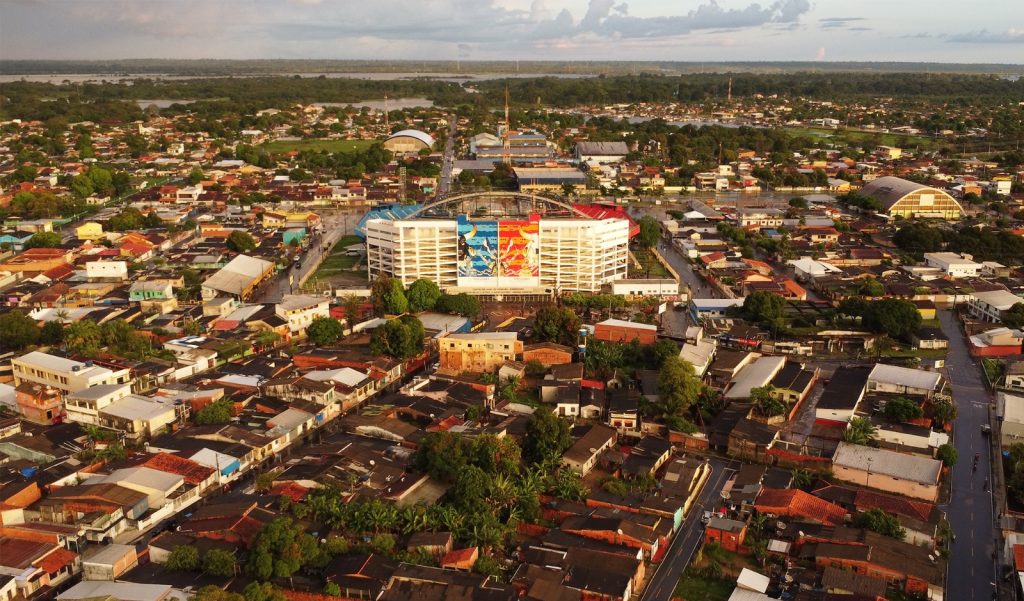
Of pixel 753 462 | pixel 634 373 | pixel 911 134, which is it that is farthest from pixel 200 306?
pixel 911 134

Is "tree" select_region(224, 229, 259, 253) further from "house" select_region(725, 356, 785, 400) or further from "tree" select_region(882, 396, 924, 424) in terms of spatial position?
"tree" select_region(882, 396, 924, 424)

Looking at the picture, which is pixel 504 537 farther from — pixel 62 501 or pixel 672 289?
pixel 672 289

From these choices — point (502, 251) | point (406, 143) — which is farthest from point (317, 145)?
point (502, 251)

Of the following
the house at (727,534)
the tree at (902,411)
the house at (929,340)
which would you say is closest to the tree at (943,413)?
the tree at (902,411)

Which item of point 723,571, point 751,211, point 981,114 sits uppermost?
point 981,114

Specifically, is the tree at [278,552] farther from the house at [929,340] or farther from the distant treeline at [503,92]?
the distant treeline at [503,92]

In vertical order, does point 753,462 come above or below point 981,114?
below
